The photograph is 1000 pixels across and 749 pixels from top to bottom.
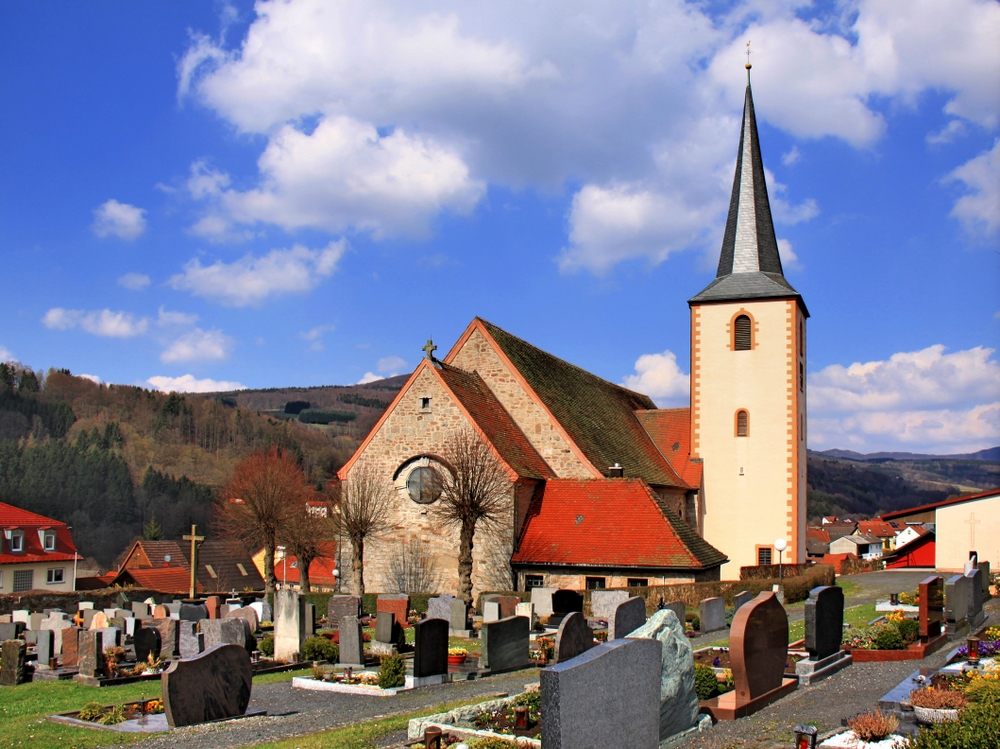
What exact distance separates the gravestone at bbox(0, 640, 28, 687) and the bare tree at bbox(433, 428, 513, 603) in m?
12.2

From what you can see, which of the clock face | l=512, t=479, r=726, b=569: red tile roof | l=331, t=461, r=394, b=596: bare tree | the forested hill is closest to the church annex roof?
l=512, t=479, r=726, b=569: red tile roof

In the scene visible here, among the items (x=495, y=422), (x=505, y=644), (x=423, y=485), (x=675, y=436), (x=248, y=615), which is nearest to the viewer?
(x=505, y=644)

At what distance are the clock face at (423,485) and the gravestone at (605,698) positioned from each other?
19.9 meters

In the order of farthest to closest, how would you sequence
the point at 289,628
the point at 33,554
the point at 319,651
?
the point at 33,554 < the point at 289,628 < the point at 319,651

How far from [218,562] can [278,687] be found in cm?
4517

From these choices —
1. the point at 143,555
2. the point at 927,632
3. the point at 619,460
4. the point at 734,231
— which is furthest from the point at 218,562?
the point at 927,632

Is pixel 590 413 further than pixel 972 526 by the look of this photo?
Yes

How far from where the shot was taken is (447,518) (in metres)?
27.7

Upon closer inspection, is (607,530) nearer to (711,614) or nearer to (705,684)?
(711,614)

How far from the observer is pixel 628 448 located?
34.4m

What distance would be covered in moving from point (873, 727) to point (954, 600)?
29.0 feet

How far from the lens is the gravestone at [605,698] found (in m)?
7.21

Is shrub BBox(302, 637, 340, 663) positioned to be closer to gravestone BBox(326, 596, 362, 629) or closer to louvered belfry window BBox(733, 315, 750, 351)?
gravestone BBox(326, 596, 362, 629)

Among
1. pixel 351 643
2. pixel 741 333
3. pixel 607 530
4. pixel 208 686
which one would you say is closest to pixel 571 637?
pixel 208 686
